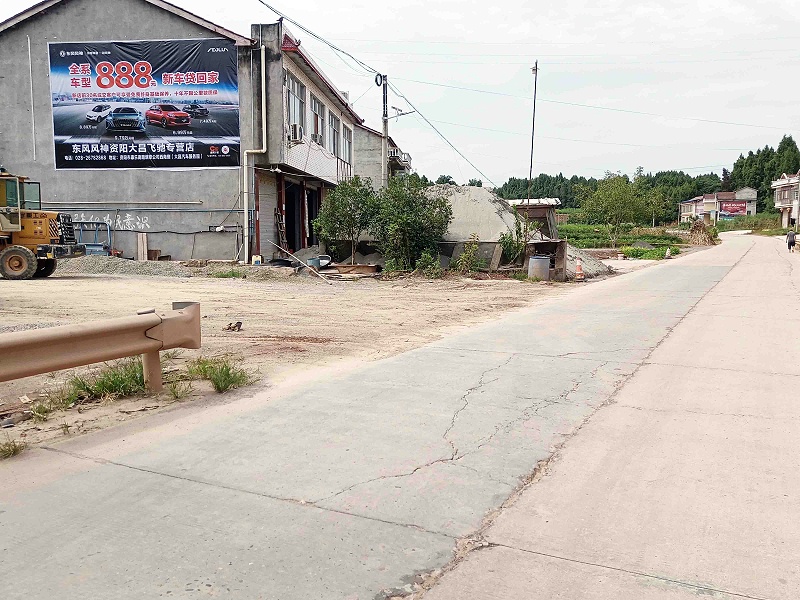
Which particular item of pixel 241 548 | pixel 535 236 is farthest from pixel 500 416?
pixel 535 236

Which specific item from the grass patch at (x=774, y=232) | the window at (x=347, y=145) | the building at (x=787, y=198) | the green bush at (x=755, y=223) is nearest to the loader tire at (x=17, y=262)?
the window at (x=347, y=145)

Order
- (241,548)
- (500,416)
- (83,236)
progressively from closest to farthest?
(241,548)
(500,416)
(83,236)

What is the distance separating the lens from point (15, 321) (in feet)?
35.6

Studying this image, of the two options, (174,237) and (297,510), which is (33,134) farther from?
(297,510)

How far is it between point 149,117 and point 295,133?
538 cm

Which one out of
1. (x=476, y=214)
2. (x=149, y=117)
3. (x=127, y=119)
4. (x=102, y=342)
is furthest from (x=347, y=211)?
(x=102, y=342)

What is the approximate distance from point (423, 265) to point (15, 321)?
15.0 metres

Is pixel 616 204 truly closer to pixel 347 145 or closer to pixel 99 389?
pixel 347 145

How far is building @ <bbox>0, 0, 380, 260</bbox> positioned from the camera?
24.9m

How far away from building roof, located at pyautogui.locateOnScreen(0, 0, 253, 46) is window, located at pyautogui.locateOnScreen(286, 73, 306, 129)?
219 cm

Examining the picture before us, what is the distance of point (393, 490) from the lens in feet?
13.9

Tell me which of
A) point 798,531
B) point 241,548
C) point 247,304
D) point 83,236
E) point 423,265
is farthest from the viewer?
point 83,236

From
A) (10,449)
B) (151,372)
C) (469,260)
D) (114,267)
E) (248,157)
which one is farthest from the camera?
(248,157)

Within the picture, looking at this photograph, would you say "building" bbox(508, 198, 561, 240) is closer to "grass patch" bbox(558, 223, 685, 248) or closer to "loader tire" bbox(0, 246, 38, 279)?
"loader tire" bbox(0, 246, 38, 279)
